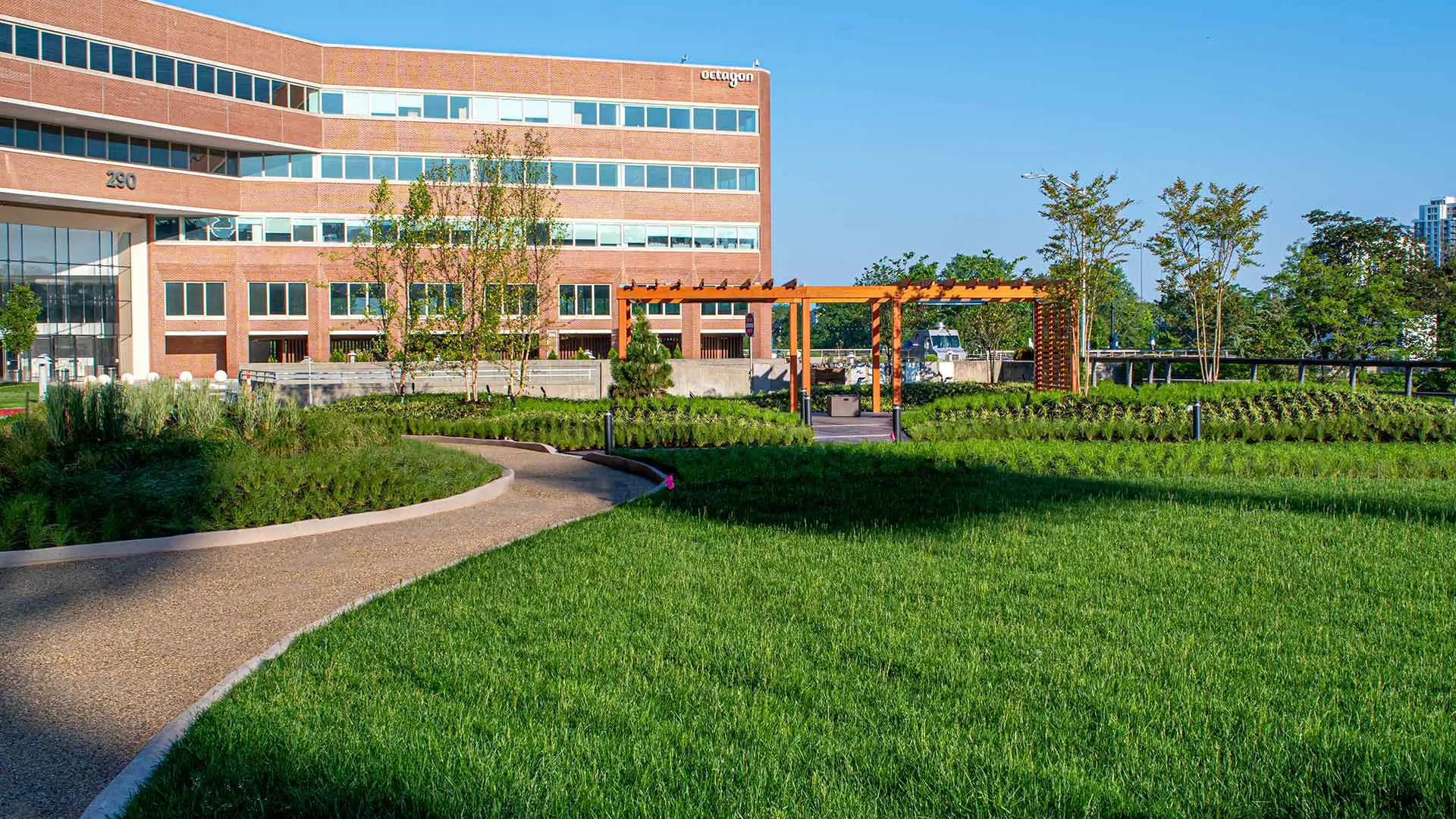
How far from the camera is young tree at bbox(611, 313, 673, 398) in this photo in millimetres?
28812

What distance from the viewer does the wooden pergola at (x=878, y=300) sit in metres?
31.0

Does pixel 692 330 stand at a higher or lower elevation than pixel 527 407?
higher

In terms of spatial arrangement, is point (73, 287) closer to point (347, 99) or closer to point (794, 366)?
point (347, 99)

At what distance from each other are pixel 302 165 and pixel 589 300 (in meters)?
14.5

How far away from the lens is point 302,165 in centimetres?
5219

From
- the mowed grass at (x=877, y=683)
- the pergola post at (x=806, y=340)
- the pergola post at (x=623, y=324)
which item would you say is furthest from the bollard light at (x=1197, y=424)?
the pergola post at (x=623, y=324)

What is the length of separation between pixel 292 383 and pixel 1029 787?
35.1 metres

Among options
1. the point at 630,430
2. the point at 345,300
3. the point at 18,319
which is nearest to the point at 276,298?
the point at 345,300

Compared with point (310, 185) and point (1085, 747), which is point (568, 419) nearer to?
point (1085, 747)

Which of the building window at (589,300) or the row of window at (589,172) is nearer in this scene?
the row of window at (589,172)

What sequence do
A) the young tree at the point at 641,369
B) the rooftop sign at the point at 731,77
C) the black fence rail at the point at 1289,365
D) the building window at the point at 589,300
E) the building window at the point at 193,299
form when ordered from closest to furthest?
1. the black fence rail at the point at 1289,365
2. the young tree at the point at 641,369
3. the building window at the point at 193,299
4. the building window at the point at 589,300
5. the rooftop sign at the point at 731,77

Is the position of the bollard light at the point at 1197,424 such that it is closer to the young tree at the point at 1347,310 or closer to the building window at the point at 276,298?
the young tree at the point at 1347,310

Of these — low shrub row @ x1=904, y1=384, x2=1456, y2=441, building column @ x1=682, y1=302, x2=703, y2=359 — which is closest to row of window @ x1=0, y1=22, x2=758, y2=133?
building column @ x1=682, y1=302, x2=703, y2=359

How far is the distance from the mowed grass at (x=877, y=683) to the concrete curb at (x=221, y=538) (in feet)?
8.95
